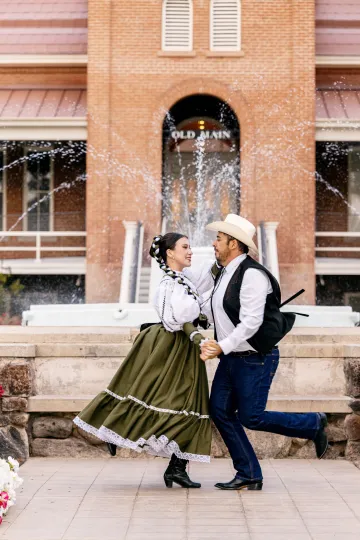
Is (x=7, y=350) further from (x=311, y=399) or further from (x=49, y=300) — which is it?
(x=49, y=300)

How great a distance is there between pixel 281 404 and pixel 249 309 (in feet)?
5.63

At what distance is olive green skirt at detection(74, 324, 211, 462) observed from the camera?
21.7 feet

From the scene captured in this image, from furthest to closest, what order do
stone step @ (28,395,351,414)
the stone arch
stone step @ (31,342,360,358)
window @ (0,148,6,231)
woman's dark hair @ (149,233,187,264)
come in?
1. window @ (0,148,6,231)
2. the stone arch
3. stone step @ (31,342,360,358)
4. stone step @ (28,395,351,414)
5. woman's dark hair @ (149,233,187,264)

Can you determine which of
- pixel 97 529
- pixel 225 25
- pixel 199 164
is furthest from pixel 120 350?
pixel 199 164

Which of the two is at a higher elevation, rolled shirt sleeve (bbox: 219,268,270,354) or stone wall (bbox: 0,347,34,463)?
rolled shirt sleeve (bbox: 219,268,270,354)

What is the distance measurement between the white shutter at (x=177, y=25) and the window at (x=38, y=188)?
408 cm

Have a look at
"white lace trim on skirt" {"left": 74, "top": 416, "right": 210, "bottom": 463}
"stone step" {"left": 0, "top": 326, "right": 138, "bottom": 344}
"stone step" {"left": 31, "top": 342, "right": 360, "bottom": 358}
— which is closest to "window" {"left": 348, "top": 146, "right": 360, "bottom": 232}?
"stone step" {"left": 31, "top": 342, "right": 360, "bottom": 358}

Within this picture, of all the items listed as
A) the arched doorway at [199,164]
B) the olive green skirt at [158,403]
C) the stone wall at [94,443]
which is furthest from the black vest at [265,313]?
the arched doorway at [199,164]

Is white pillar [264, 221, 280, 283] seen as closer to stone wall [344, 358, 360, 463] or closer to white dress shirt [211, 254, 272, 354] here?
stone wall [344, 358, 360, 463]

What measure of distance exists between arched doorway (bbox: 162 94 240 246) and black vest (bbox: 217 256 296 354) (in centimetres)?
1590

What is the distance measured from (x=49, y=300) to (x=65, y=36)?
6.48 metres

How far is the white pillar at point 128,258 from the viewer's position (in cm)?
1969

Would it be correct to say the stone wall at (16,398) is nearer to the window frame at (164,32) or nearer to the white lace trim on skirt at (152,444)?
the white lace trim on skirt at (152,444)

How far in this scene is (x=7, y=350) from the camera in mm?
8023
